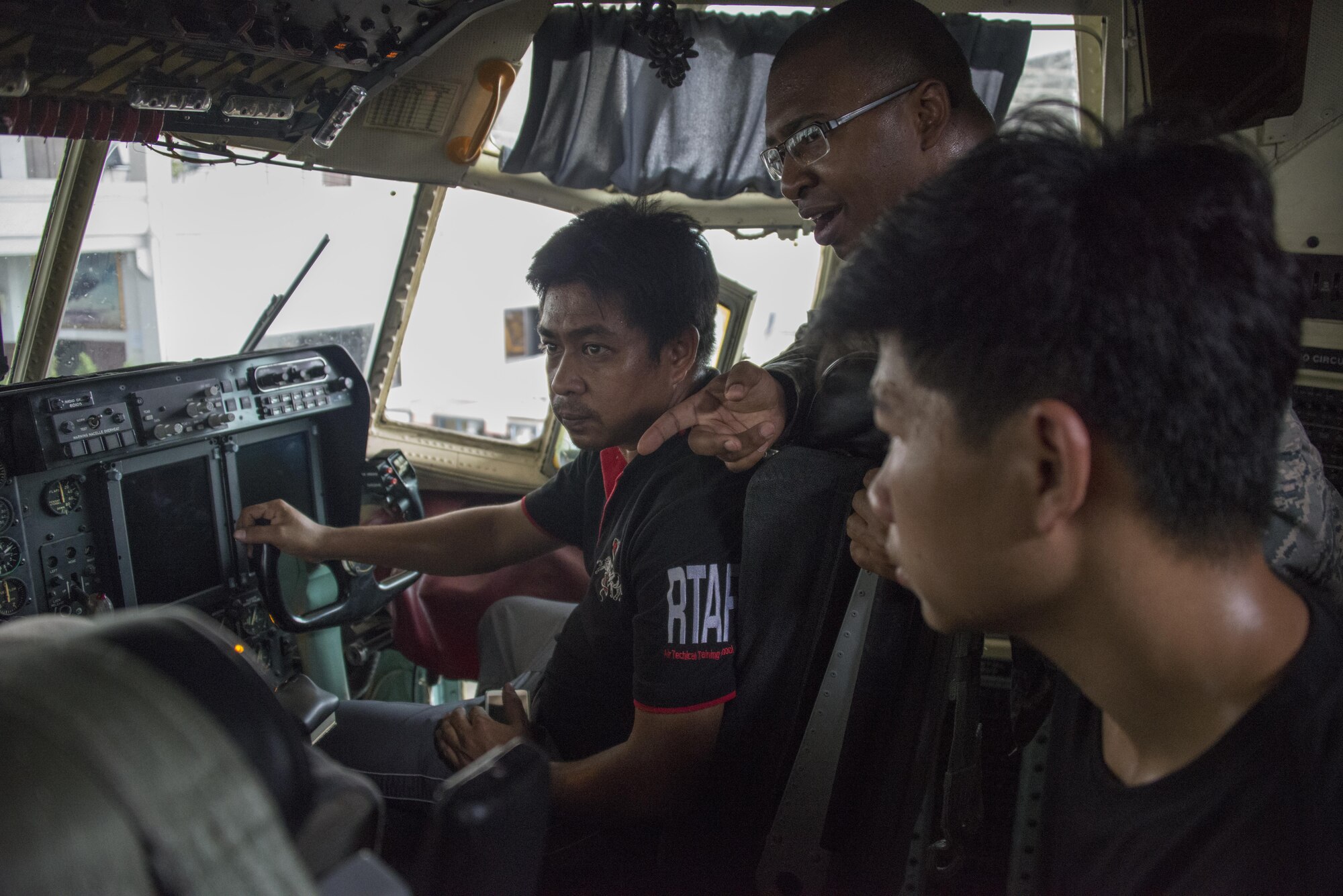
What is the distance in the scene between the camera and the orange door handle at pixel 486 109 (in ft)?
7.64

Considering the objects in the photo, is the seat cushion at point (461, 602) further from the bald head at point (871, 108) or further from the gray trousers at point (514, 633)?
the bald head at point (871, 108)

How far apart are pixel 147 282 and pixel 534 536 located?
153 centimetres

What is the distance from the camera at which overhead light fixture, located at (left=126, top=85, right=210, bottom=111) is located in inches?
63.0

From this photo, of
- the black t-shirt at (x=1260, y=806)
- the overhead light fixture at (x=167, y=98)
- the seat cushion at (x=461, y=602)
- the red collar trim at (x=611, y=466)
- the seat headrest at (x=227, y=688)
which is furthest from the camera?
the seat cushion at (x=461, y=602)

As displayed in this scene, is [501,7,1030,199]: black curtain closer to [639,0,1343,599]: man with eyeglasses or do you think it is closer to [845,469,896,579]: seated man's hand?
[639,0,1343,599]: man with eyeglasses

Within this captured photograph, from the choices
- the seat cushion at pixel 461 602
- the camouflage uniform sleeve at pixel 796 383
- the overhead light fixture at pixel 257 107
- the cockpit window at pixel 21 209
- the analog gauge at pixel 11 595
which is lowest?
the seat cushion at pixel 461 602

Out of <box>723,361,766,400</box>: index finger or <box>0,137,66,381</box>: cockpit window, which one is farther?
<box>0,137,66,381</box>: cockpit window

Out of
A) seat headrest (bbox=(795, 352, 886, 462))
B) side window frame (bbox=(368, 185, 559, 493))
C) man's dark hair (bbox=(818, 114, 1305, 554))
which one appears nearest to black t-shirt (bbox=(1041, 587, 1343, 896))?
man's dark hair (bbox=(818, 114, 1305, 554))

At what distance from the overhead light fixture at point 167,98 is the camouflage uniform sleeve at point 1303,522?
1802mm

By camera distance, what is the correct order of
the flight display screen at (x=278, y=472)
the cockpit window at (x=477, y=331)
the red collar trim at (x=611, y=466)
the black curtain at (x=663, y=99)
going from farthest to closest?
the cockpit window at (x=477, y=331)
the black curtain at (x=663, y=99)
the flight display screen at (x=278, y=472)
the red collar trim at (x=611, y=466)

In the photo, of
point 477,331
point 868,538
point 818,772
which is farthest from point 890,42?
point 477,331

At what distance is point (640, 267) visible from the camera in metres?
1.78

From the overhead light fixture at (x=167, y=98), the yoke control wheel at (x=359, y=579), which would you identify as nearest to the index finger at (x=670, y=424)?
the overhead light fixture at (x=167, y=98)

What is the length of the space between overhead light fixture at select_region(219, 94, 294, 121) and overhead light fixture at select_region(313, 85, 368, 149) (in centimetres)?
11
